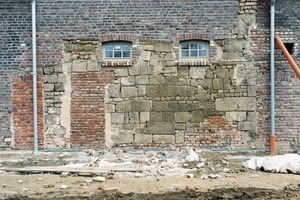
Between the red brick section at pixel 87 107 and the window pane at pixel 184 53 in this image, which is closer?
the red brick section at pixel 87 107

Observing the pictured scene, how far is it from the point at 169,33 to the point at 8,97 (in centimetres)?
501

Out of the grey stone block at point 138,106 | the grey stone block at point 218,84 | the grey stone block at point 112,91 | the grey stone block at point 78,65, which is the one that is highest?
the grey stone block at point 78,65

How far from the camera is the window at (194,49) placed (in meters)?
9.01

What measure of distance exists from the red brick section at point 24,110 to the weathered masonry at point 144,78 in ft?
0.09

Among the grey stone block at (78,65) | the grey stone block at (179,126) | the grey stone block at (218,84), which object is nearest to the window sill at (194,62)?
the grey stone block at (218,84)

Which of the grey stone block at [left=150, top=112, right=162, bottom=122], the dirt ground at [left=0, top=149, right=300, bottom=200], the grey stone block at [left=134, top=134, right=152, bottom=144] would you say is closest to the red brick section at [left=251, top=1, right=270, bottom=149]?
the dirt ground at [left=0, top=149, right=300, bottom=200]

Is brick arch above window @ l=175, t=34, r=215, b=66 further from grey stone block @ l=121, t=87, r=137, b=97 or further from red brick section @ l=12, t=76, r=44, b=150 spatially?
red brick section @ l=12, t=76, r=44, b=150

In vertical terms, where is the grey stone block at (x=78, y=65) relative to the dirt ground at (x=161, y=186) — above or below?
above

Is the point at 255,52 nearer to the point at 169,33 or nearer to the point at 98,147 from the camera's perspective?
the point at 169,33

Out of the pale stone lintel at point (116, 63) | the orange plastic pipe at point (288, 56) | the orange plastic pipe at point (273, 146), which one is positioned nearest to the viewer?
the orange plastic pipe at point (288, 56)

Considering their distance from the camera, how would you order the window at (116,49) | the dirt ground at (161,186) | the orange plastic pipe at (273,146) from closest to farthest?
the dirt ground at (161,186) → the orange plastic pipe at (273,146) → the window at (116,49)

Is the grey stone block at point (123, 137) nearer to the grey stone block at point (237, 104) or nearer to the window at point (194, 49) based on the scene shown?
the grey stone block at point (237, 104)

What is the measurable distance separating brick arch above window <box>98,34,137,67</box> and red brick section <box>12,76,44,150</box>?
201 centimetres

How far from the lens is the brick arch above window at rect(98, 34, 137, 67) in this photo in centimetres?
886
